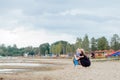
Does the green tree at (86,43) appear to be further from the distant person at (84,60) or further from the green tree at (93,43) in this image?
the distant person at (84,60)

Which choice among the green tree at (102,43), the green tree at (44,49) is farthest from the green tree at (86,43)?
the green tree at (44,49)

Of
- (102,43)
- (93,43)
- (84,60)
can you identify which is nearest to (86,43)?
(93,43)

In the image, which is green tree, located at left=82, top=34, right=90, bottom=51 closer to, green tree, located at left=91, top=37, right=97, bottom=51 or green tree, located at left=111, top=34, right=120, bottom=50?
green tree, located at left=91, top=37, right=97, bottom=51

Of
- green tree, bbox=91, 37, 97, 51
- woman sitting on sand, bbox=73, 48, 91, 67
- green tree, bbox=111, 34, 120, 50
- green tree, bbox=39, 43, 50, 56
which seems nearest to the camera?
woman sitting on sand, bbox=73, 48, 91, 67

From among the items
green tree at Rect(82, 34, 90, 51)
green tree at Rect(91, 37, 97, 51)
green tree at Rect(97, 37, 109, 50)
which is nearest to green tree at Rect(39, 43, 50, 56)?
green tree at Rect(91, 37, 97, 51)

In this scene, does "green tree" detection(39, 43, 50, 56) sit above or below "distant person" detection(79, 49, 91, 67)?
above

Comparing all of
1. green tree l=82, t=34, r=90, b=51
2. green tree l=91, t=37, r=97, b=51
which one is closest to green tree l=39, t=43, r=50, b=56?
green tree l=91, t=37, r=97, b=51

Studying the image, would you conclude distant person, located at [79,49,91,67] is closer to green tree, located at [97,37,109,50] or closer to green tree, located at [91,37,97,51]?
green tree, located at [97,37,109,50]

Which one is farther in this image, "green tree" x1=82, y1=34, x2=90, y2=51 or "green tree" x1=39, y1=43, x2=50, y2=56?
"green tree" x1=39, y1=43, x2=50, y2=56

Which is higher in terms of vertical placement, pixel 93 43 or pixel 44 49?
pixel 44 49

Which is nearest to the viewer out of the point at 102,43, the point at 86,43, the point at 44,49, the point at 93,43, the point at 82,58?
the point at 82,58

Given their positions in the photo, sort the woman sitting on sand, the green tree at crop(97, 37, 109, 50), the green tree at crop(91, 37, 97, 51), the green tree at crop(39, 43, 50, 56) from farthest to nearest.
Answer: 1. the green tree at crop(39, 43, 50, 56)
2. the green tree at crop(91, 37, 97, 51)
3. the green tree at crop(97, 37, 109, 50)
4. the woman sitting on sand

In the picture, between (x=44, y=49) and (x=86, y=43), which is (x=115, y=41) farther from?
(x=44, y=49)

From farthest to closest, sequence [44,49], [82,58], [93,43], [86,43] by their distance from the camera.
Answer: [44,49], [93,43], [86,43], [82,58]
